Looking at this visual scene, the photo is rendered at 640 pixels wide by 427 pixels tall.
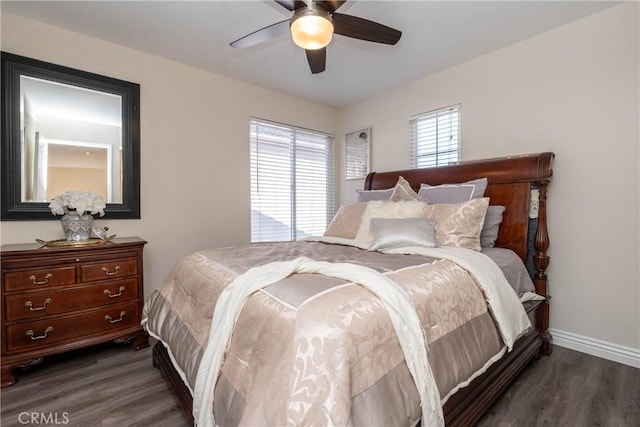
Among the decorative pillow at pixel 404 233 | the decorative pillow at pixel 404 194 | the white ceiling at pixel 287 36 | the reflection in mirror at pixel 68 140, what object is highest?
the white ceiling at pixel 287 36

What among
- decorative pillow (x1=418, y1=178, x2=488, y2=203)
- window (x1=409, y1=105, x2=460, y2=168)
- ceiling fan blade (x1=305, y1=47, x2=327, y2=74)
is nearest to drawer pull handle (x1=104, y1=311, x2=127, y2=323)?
ceiling fan blade (x1=305, y1=47, x2=327, y2=74)

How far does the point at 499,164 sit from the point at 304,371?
2.46 meters

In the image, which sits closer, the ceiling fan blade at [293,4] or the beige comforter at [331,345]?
the beige comforter at [331,345]

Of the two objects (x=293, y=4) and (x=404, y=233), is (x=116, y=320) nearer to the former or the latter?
(x=404, y=233)

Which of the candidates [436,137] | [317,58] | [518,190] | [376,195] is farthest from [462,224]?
[317,58]

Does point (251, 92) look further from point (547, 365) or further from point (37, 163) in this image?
point (547, 365)

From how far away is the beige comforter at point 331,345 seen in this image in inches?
34.7

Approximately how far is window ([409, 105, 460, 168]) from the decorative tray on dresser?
2956mm

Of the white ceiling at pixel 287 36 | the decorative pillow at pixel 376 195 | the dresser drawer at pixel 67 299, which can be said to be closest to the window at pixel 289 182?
the white ceiling at pixel 287 36

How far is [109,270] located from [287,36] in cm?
→ 240

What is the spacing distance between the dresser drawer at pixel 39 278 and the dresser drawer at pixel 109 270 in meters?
0.07

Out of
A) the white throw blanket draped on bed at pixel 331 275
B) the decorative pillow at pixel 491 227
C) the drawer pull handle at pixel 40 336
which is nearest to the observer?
the white throw blanket draped on bed at pixel 331 275

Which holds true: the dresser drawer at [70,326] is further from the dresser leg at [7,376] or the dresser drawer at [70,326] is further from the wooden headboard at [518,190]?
the wooden headboard at [518,190]

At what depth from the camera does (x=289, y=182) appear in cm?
395
